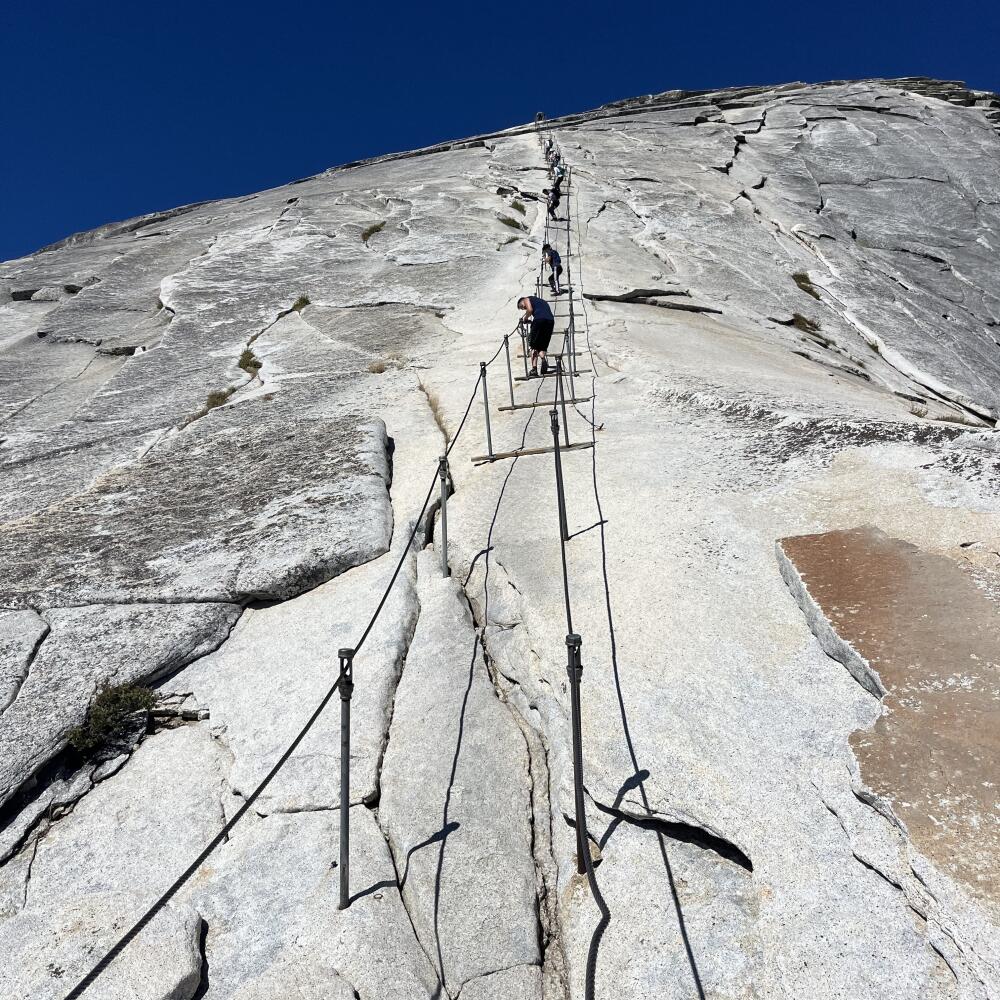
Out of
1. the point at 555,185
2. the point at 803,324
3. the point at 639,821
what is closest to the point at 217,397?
the point at 639,821

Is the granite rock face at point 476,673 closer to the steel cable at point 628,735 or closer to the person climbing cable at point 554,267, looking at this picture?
the steel cable at point 628,735

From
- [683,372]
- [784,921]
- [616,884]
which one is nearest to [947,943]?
[784,921]

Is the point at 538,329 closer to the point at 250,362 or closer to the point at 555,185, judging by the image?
the point at 250,362

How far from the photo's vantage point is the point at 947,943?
3.78 meters

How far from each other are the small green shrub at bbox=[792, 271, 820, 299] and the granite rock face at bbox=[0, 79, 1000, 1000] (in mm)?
5863

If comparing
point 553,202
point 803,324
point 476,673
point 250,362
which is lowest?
point 803,324

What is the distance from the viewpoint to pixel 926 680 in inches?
201

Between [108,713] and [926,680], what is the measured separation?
19.7ft

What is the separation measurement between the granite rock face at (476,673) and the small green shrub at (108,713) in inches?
4.7

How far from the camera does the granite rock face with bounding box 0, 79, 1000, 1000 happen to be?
4.24m

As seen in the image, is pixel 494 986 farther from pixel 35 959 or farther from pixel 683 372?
pixel 683 372

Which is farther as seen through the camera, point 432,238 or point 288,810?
point 432,238

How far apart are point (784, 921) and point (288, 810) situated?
3.17 metres

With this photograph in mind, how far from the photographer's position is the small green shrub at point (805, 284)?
21.1m
